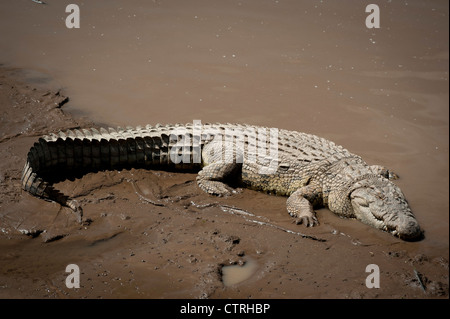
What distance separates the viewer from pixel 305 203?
5.47 metres

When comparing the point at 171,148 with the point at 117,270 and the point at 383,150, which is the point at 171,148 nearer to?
the point at 117,270

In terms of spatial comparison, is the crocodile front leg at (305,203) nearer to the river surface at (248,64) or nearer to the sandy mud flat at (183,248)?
the sandy mud flat at (183,248)

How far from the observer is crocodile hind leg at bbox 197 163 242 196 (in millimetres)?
5926

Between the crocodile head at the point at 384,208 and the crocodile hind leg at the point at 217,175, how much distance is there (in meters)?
1.58

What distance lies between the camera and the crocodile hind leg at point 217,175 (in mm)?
5926

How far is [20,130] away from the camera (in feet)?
23.1

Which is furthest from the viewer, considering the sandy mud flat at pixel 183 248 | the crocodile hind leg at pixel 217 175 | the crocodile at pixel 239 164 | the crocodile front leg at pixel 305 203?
the crocodile hind leg at pixel 217 175

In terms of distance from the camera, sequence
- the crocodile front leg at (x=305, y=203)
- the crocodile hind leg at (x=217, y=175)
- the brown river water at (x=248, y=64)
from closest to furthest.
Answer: the crocodile front leg at (x=305, y=203) → the crocodile hind leg at (x=217, y=175) → the brown river water at (x=248, y=64)

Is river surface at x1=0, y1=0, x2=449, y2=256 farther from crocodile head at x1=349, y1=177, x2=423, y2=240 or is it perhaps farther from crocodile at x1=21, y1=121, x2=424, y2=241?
crocodile at x1=21, y1=121, x2=424, y2=241

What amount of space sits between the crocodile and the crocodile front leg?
0.01 metres

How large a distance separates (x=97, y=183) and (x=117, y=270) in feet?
5.96

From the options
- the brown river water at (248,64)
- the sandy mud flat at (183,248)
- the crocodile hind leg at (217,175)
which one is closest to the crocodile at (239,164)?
the crocodile hind leg at (217,175)

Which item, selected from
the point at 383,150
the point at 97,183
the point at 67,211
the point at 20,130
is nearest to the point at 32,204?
the point at 67,211

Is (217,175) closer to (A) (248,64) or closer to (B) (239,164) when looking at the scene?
(B) (239,164)
